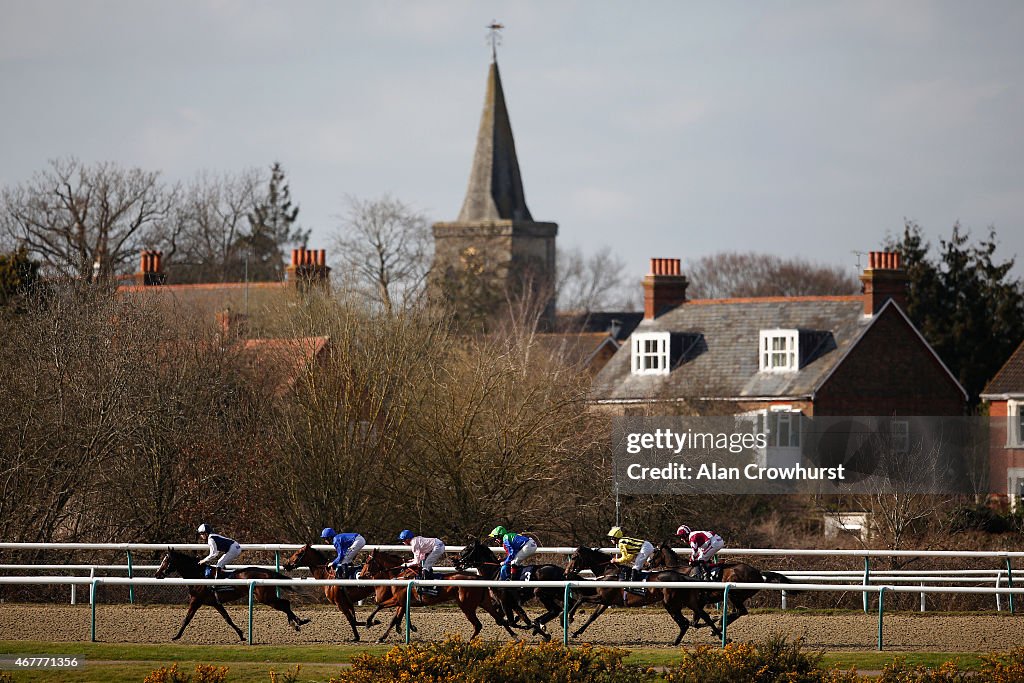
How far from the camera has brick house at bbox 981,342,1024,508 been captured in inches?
1491

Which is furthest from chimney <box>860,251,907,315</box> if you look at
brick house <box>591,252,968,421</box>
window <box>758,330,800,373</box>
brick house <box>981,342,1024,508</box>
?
brick house <box>981,342,1024,508</box>

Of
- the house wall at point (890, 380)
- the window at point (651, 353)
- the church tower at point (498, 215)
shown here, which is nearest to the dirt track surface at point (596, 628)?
the house wall at point (890, 380)

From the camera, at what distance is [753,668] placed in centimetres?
1447

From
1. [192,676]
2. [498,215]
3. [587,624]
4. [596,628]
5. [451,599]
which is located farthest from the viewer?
[498,215]

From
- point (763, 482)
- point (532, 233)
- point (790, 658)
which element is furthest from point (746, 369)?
point (532, 233)

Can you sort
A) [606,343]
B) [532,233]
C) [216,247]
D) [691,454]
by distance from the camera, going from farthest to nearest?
[532,233], [216,247], [606,343], [691,454]

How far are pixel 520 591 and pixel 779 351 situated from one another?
91.4 ft

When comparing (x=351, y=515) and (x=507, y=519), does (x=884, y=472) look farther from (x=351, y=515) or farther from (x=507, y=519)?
(x=351, y=515)

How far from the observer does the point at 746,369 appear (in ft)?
154

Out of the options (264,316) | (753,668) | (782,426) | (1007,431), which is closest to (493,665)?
(753,668)

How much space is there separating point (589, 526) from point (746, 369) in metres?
15.9

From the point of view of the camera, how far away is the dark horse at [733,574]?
19.7m

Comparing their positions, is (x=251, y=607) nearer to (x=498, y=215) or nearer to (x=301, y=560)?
(x=301, y=560)

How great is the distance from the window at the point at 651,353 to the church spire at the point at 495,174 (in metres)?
39.8
